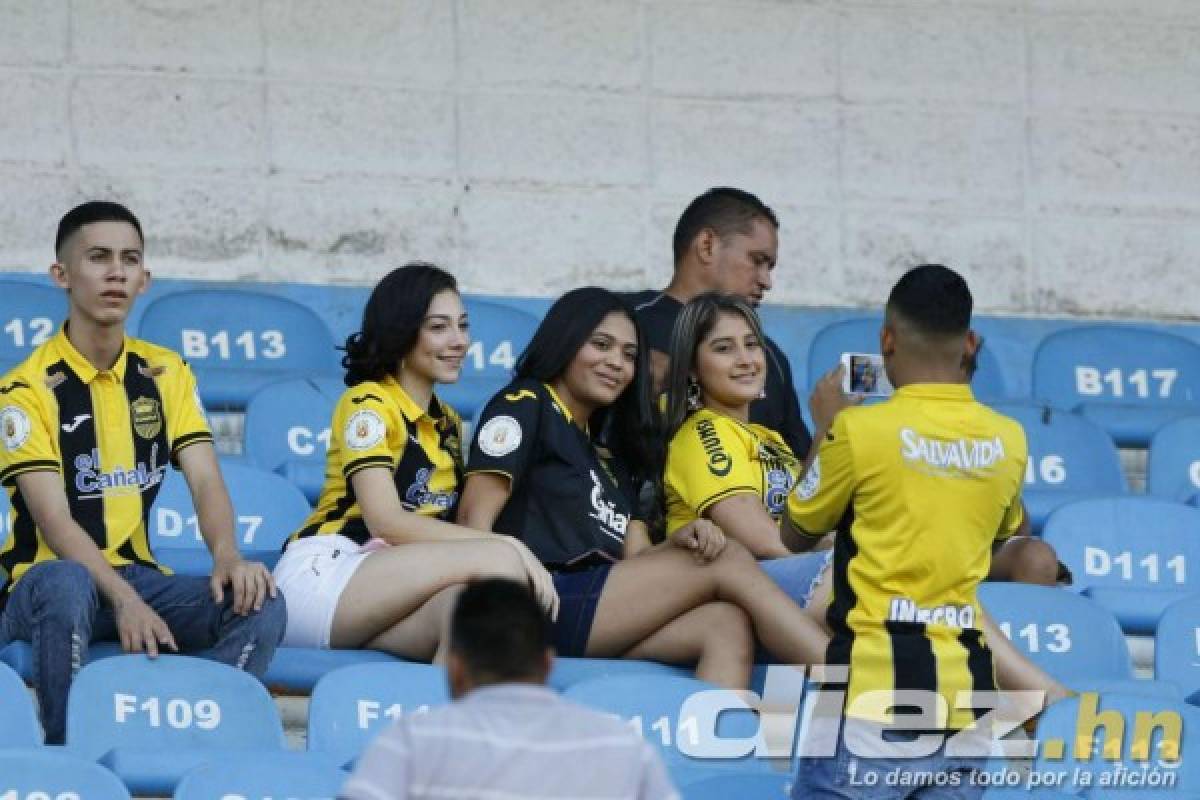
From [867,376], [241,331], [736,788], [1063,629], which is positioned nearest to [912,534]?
[736,788]

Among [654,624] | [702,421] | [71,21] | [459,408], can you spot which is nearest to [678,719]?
[654,624]

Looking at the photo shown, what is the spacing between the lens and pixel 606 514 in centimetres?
539

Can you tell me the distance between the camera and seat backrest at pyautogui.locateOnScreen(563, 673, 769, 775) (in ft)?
14.9

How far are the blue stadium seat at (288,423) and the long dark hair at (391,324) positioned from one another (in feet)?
2.28

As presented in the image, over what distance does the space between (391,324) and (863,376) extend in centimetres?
111

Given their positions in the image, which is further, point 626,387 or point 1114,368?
point 1114,368

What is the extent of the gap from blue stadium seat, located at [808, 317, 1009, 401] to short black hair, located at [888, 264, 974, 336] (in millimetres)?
2633

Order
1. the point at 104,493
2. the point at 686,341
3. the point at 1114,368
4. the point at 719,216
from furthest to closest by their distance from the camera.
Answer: the point at 1114,368 < the point at 719,216 < the point at 686,341 < the point at 104,493

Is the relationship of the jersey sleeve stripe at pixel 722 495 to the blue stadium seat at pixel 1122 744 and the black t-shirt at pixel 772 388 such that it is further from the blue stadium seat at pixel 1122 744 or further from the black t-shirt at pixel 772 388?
the blue stadium seat at pixel 1122 744

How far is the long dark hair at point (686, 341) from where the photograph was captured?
545cm

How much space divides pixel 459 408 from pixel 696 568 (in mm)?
1624

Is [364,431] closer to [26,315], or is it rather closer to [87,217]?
[87,217]

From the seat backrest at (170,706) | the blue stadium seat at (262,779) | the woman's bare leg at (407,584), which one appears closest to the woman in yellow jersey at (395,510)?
the woman's bare leg at (407,584)

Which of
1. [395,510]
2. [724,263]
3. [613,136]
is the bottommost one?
[395,510]
